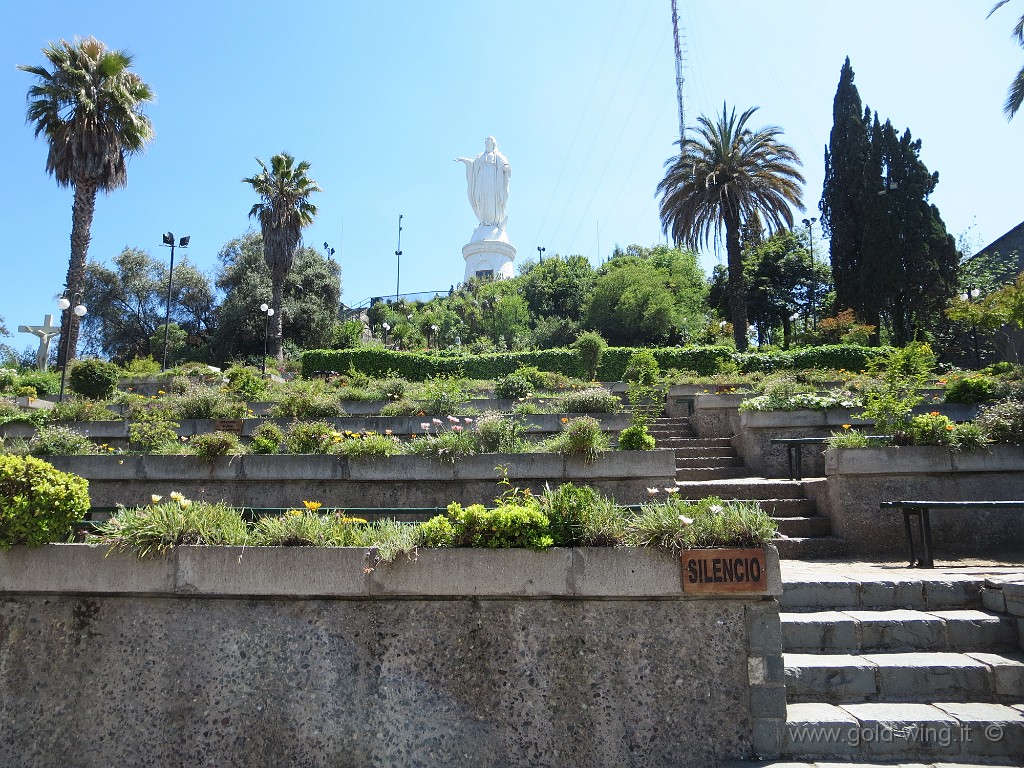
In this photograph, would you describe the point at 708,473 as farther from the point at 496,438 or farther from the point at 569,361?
the point at 569,361

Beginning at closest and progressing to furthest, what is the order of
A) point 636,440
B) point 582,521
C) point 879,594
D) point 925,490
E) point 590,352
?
point 582,521 → point 879,594 → point 925,490 → point 636,440 → point 590,352

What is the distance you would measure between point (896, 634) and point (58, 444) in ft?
34.9

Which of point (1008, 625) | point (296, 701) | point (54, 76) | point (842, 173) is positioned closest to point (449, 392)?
point (296, 701)

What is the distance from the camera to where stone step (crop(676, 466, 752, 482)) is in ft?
33.4

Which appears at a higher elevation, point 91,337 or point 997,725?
point 91,337

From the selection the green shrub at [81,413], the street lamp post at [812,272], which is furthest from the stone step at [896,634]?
the street lamp post at [812,272]

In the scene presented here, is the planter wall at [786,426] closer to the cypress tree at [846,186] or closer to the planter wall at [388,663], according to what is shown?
the planter wall at [388,663]

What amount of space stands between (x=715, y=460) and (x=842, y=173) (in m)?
26.8

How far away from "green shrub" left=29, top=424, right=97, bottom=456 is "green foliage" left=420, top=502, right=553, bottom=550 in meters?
7.54

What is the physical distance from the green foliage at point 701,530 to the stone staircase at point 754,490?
Result: 8.16 feet

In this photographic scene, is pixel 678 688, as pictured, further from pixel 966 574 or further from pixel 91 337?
pixel 91 337

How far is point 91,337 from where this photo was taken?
135ft

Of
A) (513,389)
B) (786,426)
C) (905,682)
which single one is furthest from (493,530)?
(513,389)

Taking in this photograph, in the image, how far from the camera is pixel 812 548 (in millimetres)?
7785
